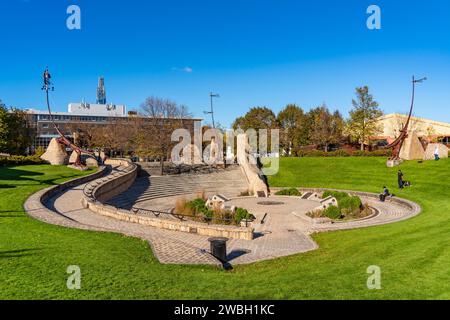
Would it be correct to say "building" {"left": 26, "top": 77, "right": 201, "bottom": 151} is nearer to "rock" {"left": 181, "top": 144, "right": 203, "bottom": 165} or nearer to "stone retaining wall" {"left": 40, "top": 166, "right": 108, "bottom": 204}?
"rock" {"left": 181, "top": 144, "right": 203, "bottom": 165}

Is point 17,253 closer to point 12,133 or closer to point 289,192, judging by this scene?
point 289,192

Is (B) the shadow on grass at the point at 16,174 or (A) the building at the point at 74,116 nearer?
(B) the shadow on grass at the point at 16,174

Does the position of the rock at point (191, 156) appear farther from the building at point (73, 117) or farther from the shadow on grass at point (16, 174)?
the building at point (73, 117)

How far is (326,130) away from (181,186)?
40.9 m

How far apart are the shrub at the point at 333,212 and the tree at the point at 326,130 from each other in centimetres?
4715

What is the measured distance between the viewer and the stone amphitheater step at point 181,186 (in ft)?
103

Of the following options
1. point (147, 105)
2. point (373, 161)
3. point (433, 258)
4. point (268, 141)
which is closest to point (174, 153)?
point (147, 105)

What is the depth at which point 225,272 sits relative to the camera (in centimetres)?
1040

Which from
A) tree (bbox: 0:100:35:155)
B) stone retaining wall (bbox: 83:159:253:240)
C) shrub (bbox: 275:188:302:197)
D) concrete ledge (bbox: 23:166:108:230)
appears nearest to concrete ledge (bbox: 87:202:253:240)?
stone retaining wall (bbox: 83:159:253:240)

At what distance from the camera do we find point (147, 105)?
6731 cm

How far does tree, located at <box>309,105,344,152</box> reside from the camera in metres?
68.8

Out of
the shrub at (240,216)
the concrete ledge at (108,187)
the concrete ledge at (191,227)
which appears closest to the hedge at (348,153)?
the concrete ledge at (108,187)

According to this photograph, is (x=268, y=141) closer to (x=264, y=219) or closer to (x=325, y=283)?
(x=264, y=219)

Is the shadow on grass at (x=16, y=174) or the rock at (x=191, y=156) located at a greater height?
the rock at (x=191, y=156)
